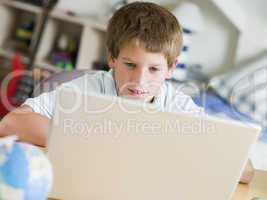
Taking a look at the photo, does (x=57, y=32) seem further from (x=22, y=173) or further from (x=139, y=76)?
(x=22, y=173)

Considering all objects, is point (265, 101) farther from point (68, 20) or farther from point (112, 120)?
point (112, 120)

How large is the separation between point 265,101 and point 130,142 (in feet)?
6.69

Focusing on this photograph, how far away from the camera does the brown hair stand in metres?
1.18

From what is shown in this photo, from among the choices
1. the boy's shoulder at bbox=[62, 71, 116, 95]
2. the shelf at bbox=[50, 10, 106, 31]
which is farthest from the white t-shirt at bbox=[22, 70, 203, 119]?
the shelf at bbox=[50, 10, 106, 31]

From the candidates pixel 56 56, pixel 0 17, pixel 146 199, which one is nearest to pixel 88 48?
pixel 56 56

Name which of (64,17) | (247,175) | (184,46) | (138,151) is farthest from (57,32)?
(138,151)

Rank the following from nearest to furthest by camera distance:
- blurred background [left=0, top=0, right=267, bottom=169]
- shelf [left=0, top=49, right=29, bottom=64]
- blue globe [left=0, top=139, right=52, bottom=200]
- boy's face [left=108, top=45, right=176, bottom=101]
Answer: blue globe [left=0, top=139, right=52, bottom=200]
boy's face [left=108, top=45, right=176, bottom=101]
blurred background [left=0, top=0, right=267, bottom=169]
shelf [left=0, top=49, right=29, bottom=64]

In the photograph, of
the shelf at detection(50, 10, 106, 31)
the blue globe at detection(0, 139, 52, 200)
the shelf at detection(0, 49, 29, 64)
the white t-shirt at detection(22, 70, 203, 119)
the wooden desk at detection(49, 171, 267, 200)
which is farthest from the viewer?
the shelf at detection(0, 49, 29, 64)

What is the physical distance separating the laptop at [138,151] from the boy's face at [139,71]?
0.41 metres

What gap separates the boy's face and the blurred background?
1.40 meters

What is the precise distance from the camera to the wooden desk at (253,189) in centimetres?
108

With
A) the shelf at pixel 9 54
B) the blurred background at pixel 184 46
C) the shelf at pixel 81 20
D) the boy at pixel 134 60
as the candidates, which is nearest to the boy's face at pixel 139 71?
the boy at pixel 134 60

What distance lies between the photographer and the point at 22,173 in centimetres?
67

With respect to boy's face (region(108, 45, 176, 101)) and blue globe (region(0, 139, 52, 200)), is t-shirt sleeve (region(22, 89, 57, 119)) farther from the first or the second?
blue globe (region(0, 139, 52, 200))
